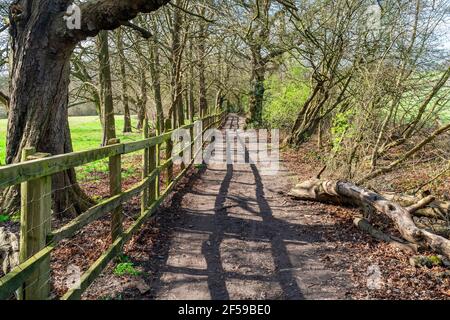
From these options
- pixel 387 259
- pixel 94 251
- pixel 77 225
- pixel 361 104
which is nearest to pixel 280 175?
pixel 361 104

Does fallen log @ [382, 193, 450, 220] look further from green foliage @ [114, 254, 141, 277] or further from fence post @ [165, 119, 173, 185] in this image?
fence post @ [165, 119, 173, 185]

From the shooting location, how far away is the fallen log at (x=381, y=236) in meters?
4.87

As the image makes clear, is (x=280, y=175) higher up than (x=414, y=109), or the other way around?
(x=414, y=109)

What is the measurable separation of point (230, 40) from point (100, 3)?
1069 cm

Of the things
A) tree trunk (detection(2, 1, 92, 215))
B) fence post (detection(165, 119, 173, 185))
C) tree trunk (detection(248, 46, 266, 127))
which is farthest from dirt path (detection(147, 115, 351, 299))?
tree trunk (detection(248, 46, 266, 127))

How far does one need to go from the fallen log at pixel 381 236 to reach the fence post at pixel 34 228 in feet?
14.6

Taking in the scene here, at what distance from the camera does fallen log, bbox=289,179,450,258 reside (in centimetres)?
466

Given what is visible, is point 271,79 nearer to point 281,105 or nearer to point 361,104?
point 281,105

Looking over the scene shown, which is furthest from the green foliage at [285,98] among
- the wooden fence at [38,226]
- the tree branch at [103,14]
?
the wooden fence at [38,226]

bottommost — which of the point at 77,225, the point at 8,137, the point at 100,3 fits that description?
the point at 77,225

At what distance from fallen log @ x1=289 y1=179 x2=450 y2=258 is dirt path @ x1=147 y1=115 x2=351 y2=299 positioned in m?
0.60

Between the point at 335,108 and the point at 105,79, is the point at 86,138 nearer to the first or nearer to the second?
the point at 105,79

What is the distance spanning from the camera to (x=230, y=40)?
48.0 feet
